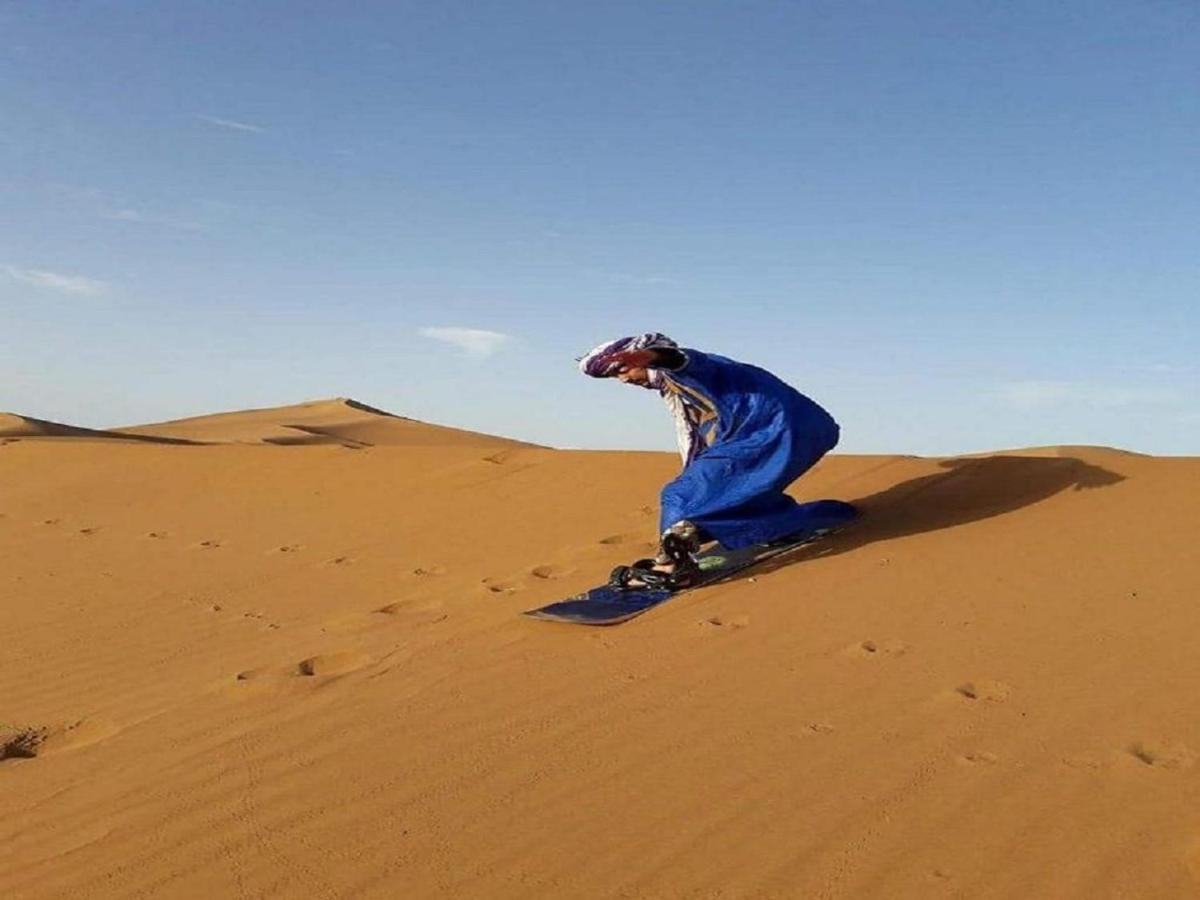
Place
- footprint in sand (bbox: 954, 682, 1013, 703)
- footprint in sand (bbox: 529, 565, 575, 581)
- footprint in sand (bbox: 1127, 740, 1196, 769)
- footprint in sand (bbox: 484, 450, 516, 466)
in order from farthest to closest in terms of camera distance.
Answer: footprint in sand (bbox: 484, 450, 516, 466) < footprint in sand (bbox: 529, 565, 575, 581) < footprint in sand (bbox: 954, 682, 1013, 703) < footprint in sand (bbox: 1127, 740, 1196, 769)

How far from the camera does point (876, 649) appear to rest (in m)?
4.62

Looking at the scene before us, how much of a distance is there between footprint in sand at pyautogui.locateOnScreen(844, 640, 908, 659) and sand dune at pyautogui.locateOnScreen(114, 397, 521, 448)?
22.1 meters

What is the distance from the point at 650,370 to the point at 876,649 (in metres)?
2.47

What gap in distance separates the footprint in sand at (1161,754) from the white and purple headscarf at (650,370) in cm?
355

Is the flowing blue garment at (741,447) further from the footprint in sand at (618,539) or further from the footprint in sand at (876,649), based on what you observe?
the footprint in sand at (876,649)

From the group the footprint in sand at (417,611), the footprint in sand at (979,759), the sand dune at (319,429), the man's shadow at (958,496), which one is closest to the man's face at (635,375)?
the man's shadow at (958,496)

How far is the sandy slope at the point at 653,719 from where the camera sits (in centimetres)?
292

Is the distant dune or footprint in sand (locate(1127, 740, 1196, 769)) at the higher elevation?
the distant dune

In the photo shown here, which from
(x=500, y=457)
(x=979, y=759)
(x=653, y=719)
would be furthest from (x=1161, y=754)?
(x=500, y=457)

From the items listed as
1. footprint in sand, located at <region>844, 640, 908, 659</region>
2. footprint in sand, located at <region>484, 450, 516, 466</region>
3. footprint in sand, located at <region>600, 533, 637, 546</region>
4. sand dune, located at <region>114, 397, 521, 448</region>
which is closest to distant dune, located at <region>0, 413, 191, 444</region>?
sand dune, located at <region>114, 397, 521, 448</region>

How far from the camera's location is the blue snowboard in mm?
5473

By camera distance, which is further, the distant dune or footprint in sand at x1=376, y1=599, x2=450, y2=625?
the distant dune

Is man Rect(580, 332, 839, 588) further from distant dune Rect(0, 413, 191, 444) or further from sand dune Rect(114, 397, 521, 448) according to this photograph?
sand dune Rect(114, 397, 521, 448)

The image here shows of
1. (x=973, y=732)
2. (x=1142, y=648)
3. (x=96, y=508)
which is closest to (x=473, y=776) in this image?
(x=973, y=732)
